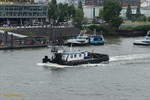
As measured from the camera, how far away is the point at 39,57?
3228cm

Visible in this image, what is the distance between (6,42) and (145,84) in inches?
679

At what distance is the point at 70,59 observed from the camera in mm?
29703

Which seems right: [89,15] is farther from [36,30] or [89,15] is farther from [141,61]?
[141,61]

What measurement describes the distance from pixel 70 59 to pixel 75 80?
4886 mm

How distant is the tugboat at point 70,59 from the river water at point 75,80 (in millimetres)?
604

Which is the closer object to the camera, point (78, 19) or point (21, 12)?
point (21, 12)

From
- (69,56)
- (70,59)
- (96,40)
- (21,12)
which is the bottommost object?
(96,40)

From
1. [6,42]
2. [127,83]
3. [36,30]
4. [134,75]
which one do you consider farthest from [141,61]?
[36,30]

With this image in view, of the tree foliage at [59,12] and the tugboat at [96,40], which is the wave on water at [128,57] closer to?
the tugboat at [96,40]

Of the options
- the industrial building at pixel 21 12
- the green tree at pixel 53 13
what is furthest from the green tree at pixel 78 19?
the industrial building at pixel 21 12

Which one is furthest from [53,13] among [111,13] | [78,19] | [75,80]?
[75,80]

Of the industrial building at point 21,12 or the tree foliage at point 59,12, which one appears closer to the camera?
the industrial building at point 21,12

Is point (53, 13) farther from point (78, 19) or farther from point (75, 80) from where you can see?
A: point (75, 80)

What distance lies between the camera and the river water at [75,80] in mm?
21766
